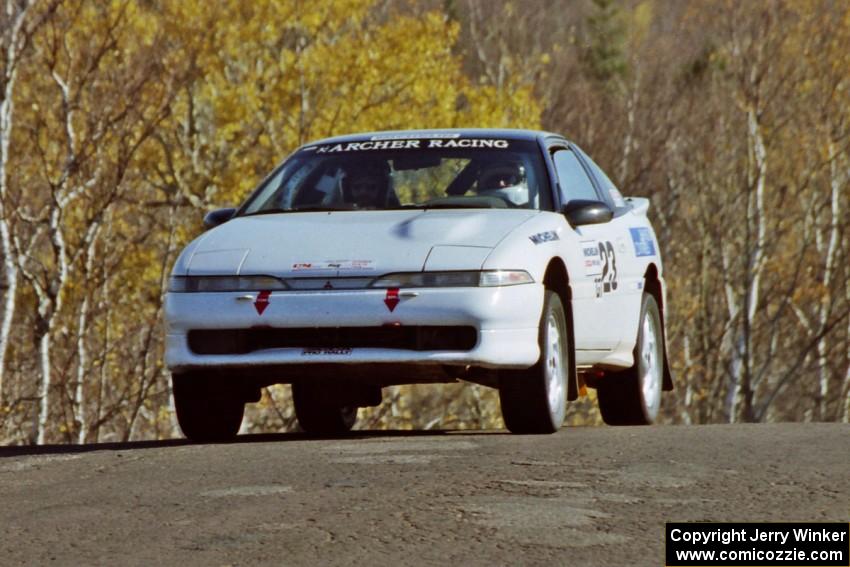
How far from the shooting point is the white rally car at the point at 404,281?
862 centimetres

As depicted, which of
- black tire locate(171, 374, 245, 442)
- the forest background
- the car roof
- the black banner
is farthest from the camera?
the forest background

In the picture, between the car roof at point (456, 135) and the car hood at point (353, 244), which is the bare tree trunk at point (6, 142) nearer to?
the car roof at point (456, 135)

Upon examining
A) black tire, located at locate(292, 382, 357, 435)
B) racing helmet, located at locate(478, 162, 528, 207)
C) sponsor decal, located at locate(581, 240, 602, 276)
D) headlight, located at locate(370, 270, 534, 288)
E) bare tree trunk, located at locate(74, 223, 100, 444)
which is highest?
racing helmet, located at locate(478, 162, 528, 207)

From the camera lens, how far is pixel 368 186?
32.3 feet

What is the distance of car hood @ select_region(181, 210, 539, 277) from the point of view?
8.65 m

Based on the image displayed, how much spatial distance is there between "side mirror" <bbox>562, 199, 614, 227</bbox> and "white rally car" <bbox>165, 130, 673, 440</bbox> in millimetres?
11

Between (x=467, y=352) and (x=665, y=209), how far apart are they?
36.2m

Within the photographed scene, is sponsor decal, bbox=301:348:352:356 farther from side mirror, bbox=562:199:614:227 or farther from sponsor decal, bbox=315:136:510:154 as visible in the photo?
sponsor decal, bbox=315:136:510:154

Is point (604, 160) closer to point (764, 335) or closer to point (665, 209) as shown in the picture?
point (665, 209)

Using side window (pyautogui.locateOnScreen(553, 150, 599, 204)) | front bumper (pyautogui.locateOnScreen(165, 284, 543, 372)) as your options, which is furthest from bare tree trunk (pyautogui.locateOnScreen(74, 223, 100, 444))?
front bumper (pyautogui.locateOnScreen(165, 284, 543, 372))

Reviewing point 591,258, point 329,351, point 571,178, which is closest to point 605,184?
point 571,178

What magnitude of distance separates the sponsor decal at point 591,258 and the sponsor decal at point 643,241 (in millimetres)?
1117

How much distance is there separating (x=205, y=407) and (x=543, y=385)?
1.79 meters

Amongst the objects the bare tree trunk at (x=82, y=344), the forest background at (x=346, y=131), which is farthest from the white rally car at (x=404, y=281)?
the bare tree trunk at (x=82, y=344)
